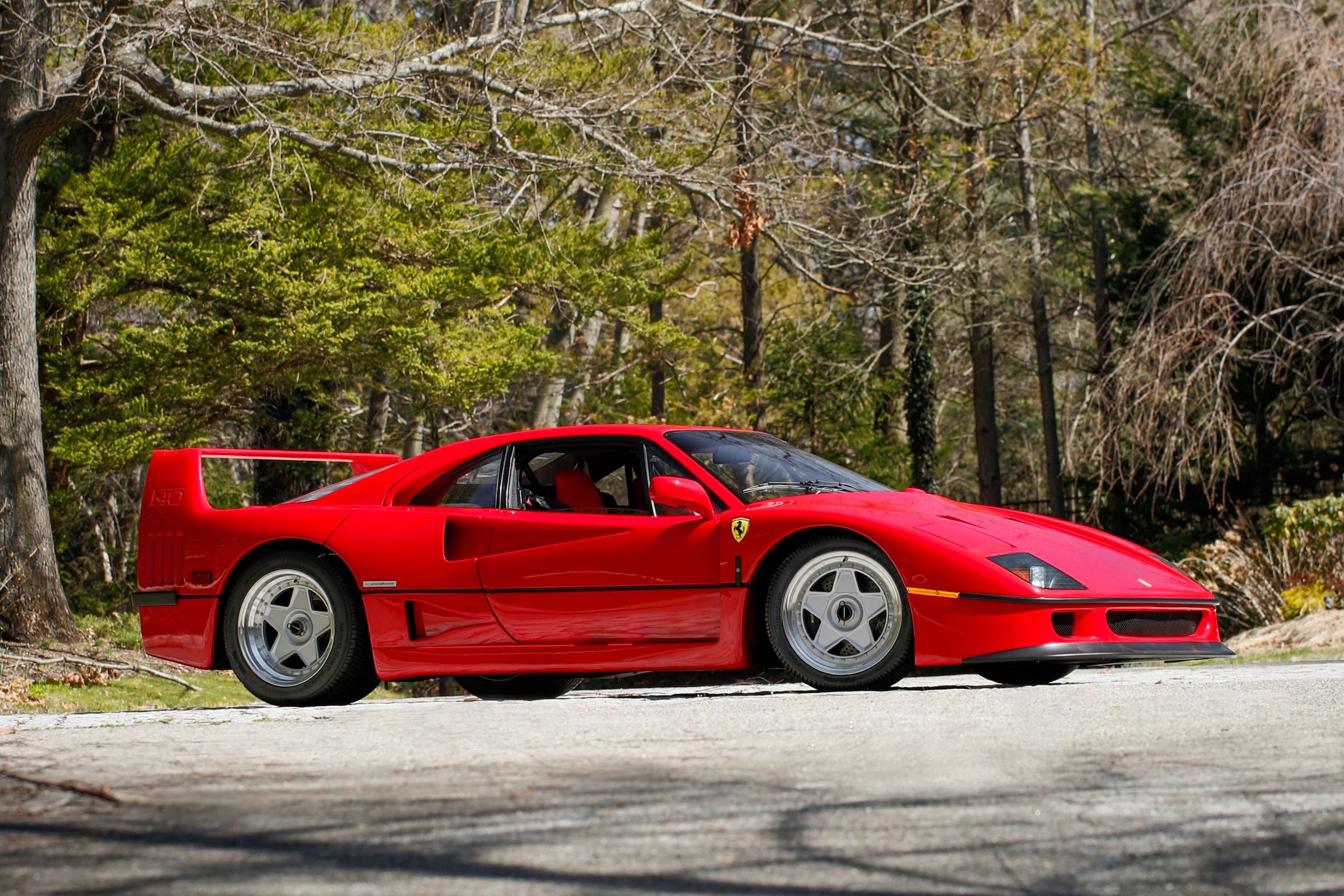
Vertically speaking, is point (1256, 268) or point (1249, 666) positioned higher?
point (1256, 268)

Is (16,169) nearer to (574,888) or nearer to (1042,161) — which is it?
(574,888)

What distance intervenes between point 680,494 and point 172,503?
2.91 metres

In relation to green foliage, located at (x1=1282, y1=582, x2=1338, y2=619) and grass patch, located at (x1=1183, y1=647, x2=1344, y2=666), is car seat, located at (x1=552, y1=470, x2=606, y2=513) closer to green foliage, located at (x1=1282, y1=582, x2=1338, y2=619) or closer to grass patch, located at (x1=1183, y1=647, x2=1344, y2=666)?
grass patch, located at (x1=1183, y1=647, x2=1344, y2=666)

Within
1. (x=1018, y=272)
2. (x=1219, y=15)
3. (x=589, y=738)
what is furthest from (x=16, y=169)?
(x=1018, y=272)

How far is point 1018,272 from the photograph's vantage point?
29.5m

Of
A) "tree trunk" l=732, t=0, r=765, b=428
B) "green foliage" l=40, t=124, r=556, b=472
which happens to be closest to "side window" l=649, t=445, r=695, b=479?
"tree trunk" l=732, t=0, r=765, b=428

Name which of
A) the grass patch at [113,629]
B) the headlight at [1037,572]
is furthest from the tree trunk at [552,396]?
the headlight at [1037,572]

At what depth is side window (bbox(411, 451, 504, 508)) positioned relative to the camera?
23.7 ft

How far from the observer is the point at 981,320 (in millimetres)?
30672

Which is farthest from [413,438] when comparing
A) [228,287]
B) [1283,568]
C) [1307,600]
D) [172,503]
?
[172,503]

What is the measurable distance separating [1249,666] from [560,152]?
11.6m

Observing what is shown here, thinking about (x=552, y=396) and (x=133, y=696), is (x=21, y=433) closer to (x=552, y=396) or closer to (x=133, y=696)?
(x=133, y=696)

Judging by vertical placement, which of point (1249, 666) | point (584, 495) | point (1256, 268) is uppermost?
point (1256, 268)

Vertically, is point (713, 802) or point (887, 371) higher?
point (887, 371)
